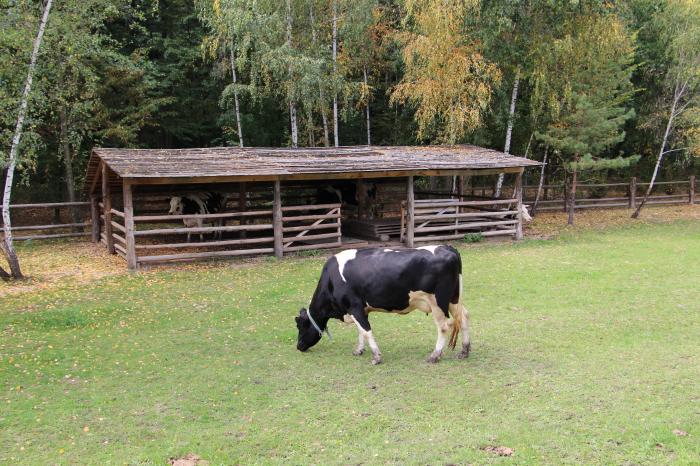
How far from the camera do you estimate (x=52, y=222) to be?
2078 centimetres

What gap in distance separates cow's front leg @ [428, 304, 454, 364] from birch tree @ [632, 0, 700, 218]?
1714cm

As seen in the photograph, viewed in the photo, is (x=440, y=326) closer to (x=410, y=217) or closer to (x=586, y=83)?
(x=410, y=217)

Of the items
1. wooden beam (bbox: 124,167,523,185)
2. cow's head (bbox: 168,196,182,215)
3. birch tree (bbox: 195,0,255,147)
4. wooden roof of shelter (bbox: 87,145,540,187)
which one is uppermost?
birch tree (bbox: 195,0,255,147)

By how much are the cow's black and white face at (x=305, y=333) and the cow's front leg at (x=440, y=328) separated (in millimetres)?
1502

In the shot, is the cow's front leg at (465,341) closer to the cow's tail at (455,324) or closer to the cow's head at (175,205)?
the cow's tail at (455,324)

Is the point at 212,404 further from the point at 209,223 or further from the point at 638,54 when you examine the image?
the point at 638,54

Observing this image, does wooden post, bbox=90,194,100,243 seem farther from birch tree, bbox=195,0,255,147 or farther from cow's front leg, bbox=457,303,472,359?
cow's front leg, bbox=457,303,472,359

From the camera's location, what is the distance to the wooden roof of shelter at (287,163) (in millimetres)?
13156

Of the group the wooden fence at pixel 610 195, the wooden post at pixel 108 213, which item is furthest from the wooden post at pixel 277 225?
the wooden fence at pixel 610 195

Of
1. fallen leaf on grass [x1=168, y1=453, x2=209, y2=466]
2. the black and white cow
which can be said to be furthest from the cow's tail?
fallen leaf on grass [x1=168, y1=453, x2=209, y2=466]

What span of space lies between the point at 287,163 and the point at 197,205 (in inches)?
138

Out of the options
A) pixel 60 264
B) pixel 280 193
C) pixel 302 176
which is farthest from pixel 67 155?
pixel 302 176

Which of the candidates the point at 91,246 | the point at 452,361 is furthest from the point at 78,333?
the point at 91,246

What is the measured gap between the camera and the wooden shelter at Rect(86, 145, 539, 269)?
530 inches
